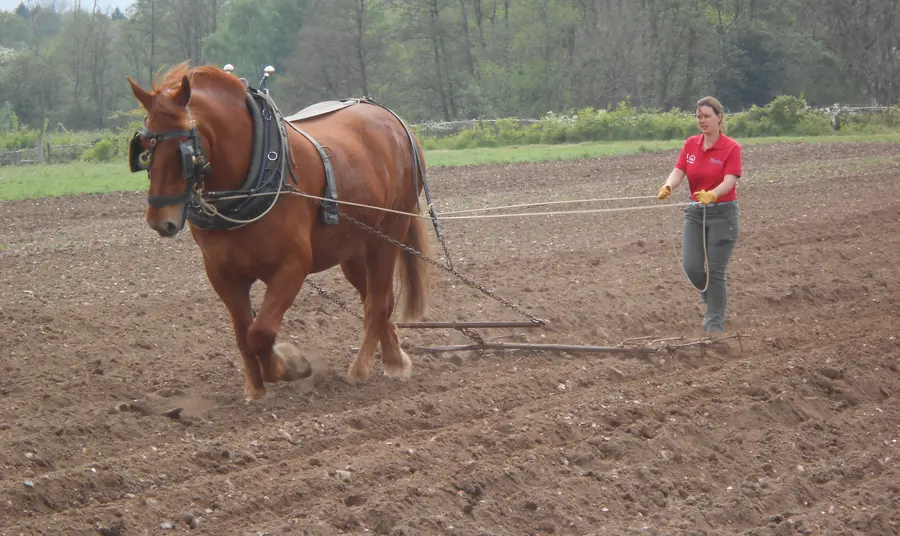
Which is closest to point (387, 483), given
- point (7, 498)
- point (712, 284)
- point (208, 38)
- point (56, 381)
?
point (7, 498)

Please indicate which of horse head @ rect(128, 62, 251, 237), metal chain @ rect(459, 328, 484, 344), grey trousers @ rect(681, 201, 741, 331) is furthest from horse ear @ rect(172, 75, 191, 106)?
grey trousers @ rect(681, 201, 741, 331)

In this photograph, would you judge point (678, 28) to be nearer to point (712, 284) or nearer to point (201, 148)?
point (712, 284)

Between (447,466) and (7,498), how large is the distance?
199 cm

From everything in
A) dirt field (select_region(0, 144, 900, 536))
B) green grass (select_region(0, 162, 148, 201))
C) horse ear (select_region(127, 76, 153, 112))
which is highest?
horse ear (select_region(127, 76, 153, 112))

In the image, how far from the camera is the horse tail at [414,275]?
7572mm

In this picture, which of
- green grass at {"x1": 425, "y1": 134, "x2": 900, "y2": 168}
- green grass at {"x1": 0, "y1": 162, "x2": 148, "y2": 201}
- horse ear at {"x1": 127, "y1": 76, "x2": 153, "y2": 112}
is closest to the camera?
horse ear at {"x1": 127, "y1": 76, "x2": 153, "y2": 112}

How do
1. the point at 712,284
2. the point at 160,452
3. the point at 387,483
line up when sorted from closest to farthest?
the point at 387,483 → the point at 160,452 → the point at 712,284

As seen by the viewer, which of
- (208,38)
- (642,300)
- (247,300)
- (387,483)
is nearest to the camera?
(387,483)

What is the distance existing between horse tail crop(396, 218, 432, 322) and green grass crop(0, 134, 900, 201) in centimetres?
1392

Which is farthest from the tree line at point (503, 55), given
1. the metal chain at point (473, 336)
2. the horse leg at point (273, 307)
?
the horse leg at point (273, 307)

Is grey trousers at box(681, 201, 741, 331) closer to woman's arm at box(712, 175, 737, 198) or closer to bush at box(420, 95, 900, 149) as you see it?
woman's arm at box(712, 175, 737, 198)

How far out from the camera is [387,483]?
485 centimetres

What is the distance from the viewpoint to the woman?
24.9 feet

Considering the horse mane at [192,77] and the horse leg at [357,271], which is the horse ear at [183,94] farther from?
the horse leg at [357,271]
